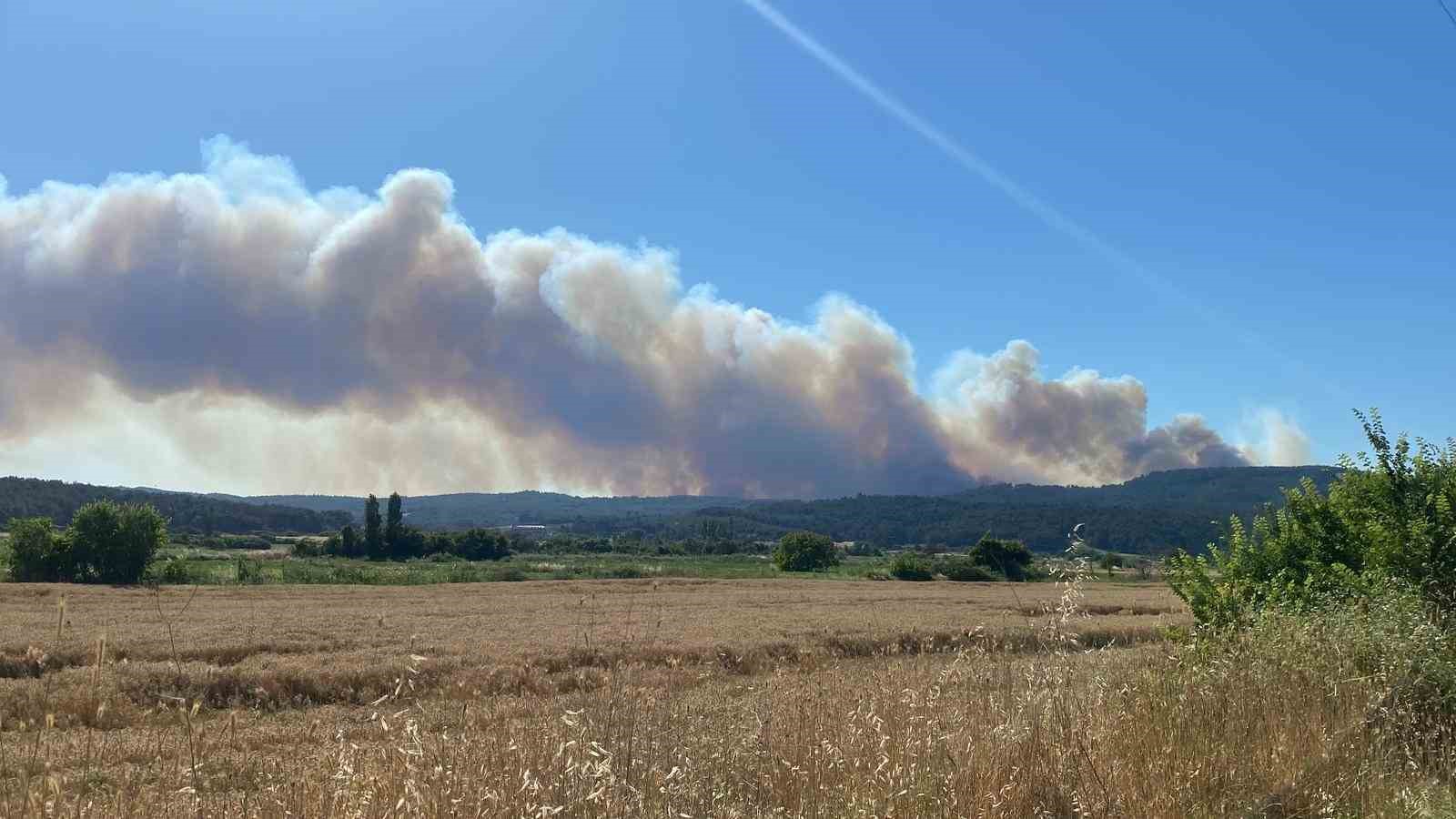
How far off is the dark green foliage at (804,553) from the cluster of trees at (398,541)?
41597 millimetres

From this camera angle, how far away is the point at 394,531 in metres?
136

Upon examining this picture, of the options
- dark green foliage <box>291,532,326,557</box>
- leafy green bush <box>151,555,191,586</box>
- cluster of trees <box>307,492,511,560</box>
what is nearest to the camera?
leafy green bush <box>151,555,191,586</box>

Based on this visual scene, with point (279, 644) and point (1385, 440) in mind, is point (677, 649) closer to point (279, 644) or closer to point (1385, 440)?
point (279, 644)

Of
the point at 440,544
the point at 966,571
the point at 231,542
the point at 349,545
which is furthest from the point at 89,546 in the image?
the point at 966,571

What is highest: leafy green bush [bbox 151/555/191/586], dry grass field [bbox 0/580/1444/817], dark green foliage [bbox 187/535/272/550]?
dry grass field [bbox 0/580/1444/817]

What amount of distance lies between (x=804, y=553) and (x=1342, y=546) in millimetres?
116142

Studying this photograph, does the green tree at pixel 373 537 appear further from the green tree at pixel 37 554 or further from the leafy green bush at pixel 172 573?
the green tree at pixel 37 554

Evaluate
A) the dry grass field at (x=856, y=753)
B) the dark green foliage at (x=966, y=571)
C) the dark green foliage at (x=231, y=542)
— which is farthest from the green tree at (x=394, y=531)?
the dry grass field at (x=856, y=753)

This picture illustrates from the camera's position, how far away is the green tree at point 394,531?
13400cm

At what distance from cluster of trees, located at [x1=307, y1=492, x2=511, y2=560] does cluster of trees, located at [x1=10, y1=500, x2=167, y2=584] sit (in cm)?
4442

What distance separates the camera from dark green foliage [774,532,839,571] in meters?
128

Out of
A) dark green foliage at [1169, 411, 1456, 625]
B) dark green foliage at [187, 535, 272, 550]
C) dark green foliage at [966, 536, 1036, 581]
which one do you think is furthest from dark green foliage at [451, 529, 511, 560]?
dark green foliage at [1169, 411, 1456, 625]

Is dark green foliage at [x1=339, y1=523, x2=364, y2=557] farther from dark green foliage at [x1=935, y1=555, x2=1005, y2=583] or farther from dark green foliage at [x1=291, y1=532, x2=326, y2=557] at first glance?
dark green foliage at [x1=935, y1=555, x2=1005, y2=583]

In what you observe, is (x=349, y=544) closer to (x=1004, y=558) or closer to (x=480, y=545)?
(x=480, y=545)
